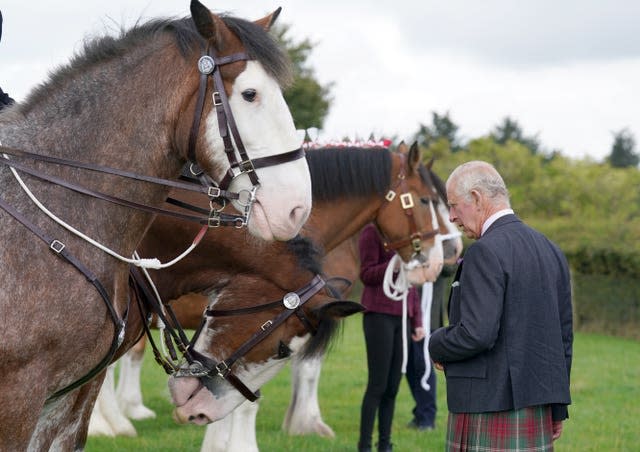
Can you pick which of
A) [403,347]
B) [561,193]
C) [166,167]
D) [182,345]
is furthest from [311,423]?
[561,193]

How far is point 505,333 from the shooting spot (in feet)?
13.3

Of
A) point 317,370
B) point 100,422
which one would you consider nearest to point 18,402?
point 100,422

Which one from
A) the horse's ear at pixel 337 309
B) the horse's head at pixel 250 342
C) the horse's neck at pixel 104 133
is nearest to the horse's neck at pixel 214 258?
the horse's head at pixel 250 342

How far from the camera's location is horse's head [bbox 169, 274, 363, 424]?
4.76 m

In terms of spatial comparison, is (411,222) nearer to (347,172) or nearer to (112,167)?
(347,172)

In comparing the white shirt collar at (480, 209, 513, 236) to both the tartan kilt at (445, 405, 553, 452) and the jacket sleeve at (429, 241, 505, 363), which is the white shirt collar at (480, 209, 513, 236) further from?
the tartan kilt at (445, 405, 553, 452)

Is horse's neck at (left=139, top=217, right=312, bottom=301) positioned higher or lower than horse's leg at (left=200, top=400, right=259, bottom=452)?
higher

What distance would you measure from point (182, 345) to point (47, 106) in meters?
1.84

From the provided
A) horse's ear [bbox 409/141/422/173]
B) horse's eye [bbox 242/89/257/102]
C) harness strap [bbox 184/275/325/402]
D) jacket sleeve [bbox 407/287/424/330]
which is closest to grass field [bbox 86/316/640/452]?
harness strap [bbox 184/275/325/402]

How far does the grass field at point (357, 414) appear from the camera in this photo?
26.9 feet

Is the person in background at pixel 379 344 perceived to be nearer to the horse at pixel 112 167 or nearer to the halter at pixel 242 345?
the halter at pixel 242 345

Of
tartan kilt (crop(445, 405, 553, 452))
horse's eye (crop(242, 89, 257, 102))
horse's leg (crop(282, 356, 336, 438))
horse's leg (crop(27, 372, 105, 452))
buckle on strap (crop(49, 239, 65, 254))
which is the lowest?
horse's leg (crop(282, 356, 336, 438))

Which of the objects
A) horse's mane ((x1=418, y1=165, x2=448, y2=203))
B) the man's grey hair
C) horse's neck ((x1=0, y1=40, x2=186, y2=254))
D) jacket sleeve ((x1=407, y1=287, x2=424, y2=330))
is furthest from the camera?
jacket sleeve ((x1=407, y1=287, x2=424, y2=330))

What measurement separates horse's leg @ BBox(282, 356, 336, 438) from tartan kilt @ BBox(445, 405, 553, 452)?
15.4ft
